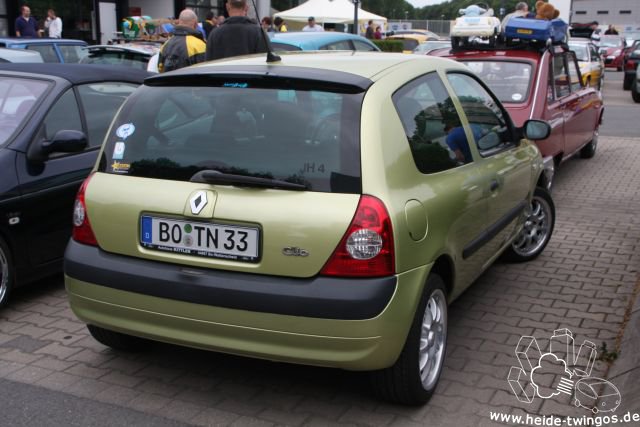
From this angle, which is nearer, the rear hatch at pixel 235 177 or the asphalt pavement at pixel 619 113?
the rear hatch at pixel 235 177

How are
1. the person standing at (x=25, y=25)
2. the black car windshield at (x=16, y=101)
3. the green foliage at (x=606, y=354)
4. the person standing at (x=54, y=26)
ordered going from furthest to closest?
the person standing at (x=54, y=26)
the person standing at (x=25, y=25)
the black car windshield at (x=16, y=101)
the green foliage at (x=606, y=354)

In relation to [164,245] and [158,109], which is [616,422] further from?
[158,109]

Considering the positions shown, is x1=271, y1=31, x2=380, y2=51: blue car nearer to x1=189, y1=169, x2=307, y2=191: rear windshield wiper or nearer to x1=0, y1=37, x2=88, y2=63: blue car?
x1=0, y1=37, x2=88, y2=63: blue car

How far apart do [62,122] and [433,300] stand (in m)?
3.07

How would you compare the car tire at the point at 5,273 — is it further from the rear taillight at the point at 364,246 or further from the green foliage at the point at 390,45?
the green foliage at the point at 390,45

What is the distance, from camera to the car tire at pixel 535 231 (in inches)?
238

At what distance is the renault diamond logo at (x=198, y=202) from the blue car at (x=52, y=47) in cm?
887

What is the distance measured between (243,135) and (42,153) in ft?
6.95

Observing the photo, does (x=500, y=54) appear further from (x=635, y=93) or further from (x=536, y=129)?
(x=635, y=93)

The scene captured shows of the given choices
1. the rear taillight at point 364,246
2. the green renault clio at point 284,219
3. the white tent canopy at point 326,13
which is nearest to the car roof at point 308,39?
the green renault clio at point 284,219

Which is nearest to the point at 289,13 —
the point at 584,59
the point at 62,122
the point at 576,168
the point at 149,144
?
the point at 584,59

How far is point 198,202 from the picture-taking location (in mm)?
3348

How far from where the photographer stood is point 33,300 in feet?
16.8

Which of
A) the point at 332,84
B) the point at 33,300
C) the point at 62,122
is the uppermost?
the point at 332,84
